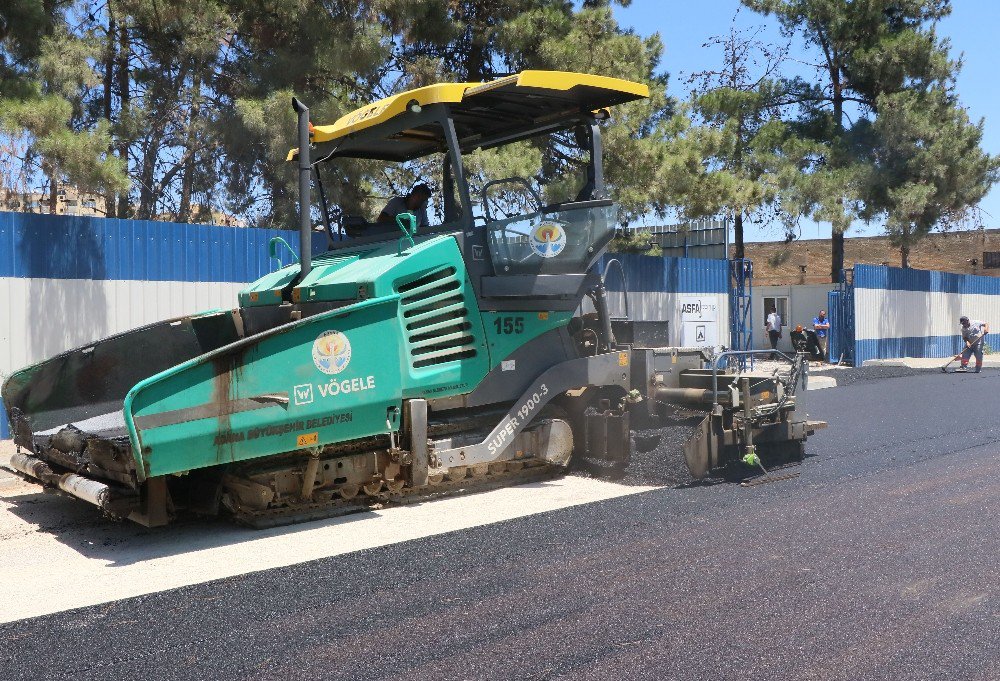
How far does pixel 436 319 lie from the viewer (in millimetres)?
6758

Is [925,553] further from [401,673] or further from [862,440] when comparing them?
[862,440]

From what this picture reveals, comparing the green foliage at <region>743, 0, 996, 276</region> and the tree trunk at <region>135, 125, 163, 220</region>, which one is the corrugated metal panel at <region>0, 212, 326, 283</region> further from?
the green foliage at <region>743, 0, 996, 276</region>

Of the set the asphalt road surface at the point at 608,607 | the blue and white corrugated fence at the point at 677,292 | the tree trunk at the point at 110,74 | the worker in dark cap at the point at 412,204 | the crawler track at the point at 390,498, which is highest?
the tree trunk at the point at 110,74

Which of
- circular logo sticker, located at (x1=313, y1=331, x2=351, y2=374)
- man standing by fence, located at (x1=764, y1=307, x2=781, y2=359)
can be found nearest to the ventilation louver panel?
circular logo sticker, located at (x1=313, y1=331, x2=351, y2=374)

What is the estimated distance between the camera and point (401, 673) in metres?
3.72

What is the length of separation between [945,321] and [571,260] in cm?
2463

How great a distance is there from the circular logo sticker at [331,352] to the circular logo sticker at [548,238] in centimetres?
192

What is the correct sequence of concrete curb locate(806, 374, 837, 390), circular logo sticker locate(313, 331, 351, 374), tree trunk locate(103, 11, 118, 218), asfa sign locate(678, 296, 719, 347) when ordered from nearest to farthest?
1. circular logo sticker locate(313, 331, 351, 374)
2. tree trunk locate(103, 11, 118, 218)
3. concrete curb locate(806, 374, 837, 390)
4. asfa sign locate(678, 296, 719, 347)

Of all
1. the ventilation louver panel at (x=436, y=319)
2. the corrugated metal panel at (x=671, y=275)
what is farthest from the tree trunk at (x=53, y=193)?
the corrugated metal panel at (x=671, y=275)

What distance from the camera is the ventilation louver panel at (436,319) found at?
6.56 m

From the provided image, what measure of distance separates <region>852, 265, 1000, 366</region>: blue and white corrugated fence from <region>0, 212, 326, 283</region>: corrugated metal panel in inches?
656

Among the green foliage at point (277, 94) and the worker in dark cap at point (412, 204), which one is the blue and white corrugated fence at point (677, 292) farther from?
the worker in dark cap at point (412, 204)

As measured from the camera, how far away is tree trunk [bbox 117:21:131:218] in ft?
44.7

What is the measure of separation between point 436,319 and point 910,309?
22.6 meters
